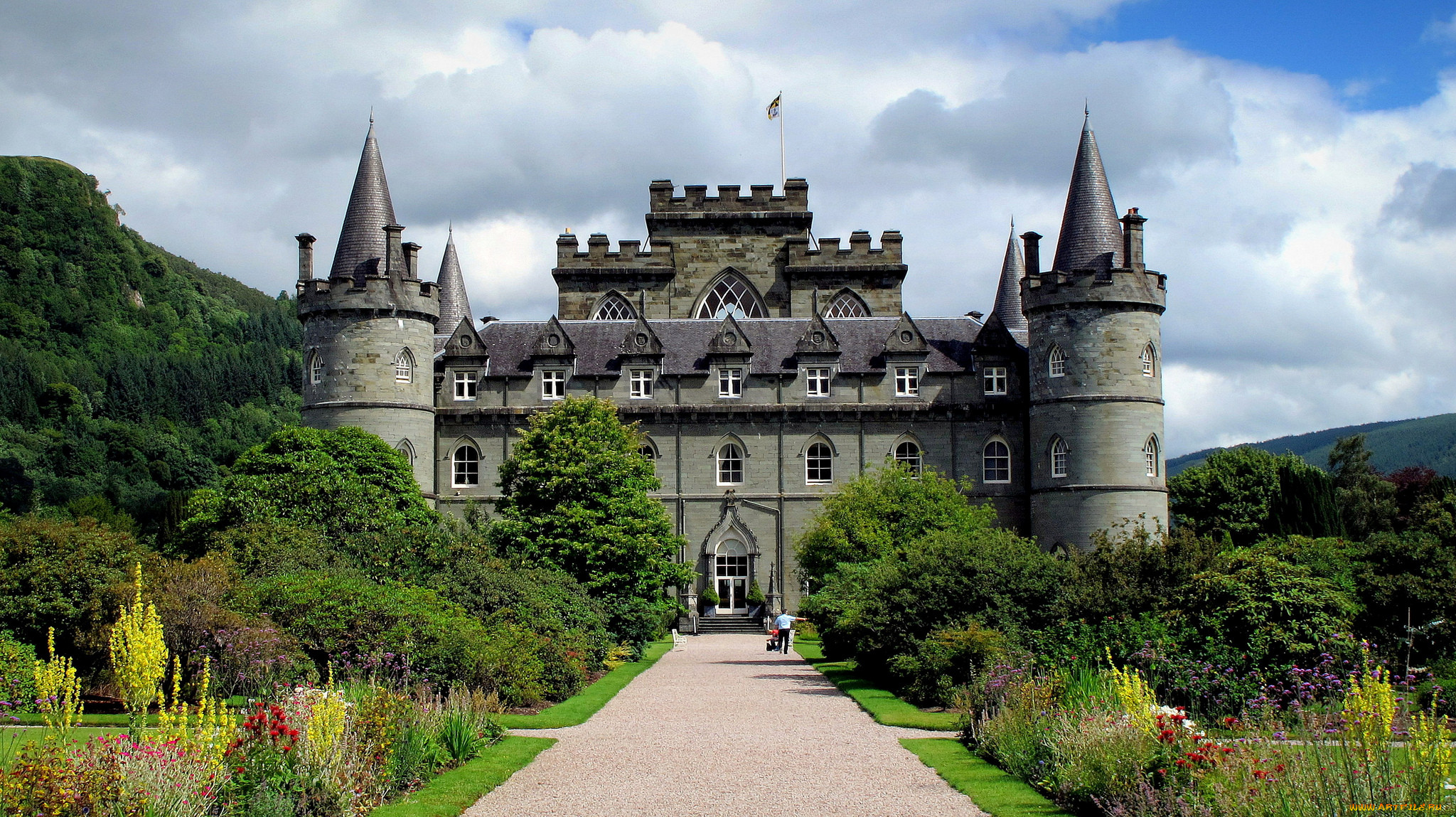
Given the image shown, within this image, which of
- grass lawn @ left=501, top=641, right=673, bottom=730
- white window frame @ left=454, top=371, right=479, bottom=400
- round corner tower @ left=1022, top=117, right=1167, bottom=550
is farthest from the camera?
white window frame @ left=454, top=371, right=479, bottom=400

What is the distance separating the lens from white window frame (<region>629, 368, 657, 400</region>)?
51.6 m

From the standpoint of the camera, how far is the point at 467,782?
1502cm

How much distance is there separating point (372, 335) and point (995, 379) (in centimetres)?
2362

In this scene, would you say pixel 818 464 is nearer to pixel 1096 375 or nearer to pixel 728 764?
pixel 1096 375

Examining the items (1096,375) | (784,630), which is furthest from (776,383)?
(784,630)

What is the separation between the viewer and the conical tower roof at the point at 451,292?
6100 cm

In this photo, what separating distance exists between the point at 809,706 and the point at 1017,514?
2863cm

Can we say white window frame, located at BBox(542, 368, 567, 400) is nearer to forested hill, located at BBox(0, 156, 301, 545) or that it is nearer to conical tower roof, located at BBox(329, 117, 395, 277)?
conical tower roof, located at BBox(329, 117, 395, 277)

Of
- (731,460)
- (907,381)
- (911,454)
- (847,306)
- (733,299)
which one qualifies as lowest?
(731,460)

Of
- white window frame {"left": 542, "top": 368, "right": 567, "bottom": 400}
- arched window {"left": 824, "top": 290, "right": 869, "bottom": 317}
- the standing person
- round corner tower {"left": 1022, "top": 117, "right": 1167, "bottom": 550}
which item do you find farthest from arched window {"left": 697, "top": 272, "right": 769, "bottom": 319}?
the standing person

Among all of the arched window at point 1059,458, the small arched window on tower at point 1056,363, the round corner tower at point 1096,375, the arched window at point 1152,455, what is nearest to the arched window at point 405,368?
the round corner tower at point 1096,375

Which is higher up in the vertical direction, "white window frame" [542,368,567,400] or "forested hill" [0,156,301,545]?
"forested hill" [0,156,301,545]

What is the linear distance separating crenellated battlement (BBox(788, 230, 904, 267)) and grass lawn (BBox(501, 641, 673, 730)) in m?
27.2

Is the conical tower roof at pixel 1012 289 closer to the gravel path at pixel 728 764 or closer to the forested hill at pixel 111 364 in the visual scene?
the gravel path at pixel 728 764
